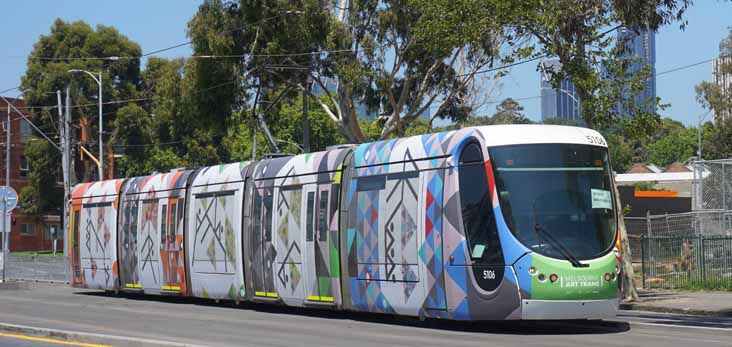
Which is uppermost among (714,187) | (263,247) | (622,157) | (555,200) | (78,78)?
(78,78)

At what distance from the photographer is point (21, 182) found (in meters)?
86.9

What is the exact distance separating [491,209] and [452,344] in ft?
8.15

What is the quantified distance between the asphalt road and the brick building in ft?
210

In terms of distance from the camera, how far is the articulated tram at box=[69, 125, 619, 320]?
614 inches

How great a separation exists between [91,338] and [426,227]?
547cm

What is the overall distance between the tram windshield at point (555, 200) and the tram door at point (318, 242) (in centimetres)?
449

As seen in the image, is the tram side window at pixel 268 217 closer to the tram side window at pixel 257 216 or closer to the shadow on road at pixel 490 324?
the tram side window at pixel 257 216

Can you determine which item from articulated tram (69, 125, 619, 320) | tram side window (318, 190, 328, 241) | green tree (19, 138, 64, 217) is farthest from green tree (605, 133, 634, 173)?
tram side window (318, 190, 328, 241)

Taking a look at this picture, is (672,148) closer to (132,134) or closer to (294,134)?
(294,134)

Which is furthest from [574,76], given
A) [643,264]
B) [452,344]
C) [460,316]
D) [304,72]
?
[304,72]

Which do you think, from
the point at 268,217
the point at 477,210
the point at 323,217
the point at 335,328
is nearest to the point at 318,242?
the point at 323,217

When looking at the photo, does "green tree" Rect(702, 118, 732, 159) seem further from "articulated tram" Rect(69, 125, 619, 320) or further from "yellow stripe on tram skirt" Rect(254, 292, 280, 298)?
"yellow stripe on tram skirt" Rect(254, 292, 280, 298)

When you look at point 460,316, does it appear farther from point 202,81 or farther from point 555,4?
point 202,81

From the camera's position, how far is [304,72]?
40.8m
